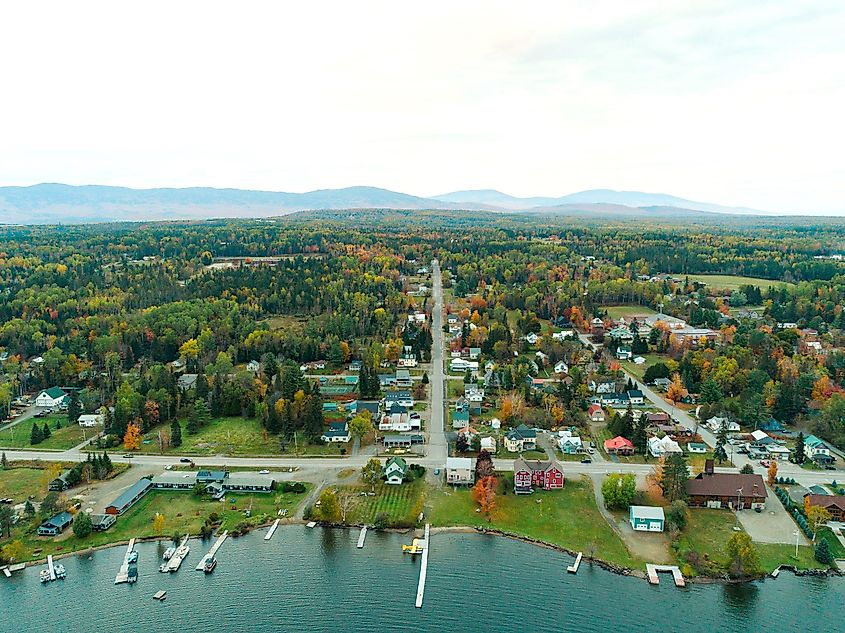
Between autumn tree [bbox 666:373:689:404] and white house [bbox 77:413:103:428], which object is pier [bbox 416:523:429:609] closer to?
autumn tree [bbox 666:373:689:404]

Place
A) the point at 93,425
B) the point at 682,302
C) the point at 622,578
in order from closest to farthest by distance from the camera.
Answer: the point at 622,578, the point at 93,425, the point at 682,302

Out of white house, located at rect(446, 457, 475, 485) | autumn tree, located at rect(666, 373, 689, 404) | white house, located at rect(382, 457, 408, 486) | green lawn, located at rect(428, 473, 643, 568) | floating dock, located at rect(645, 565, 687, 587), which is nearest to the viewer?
floating dock, located at rect(645, 565, 687, 587)

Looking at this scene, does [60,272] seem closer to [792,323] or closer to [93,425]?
[93,425]

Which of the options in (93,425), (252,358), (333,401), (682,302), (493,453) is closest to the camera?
(493,453)


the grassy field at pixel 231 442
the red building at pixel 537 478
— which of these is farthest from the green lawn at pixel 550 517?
the grassy field at pixel 231 442

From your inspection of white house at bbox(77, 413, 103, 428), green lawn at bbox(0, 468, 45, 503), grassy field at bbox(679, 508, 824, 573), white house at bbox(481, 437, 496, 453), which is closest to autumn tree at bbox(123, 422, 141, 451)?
green lawn at bbox(0, 468, 45, 503)

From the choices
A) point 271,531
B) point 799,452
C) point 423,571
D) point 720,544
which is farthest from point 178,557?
point 799,452

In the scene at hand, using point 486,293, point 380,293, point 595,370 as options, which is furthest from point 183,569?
point 486,293
